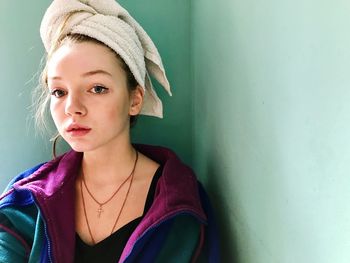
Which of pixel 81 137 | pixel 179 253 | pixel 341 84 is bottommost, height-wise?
pixel 179 253

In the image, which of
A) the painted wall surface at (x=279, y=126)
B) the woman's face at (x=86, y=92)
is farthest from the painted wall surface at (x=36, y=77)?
the woman's face at (x=86, y=92)

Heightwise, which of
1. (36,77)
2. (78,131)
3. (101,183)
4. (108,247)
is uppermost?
(36,77)

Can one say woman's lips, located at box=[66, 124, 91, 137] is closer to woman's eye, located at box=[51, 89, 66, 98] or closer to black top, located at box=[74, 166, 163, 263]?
woman's eye, located at box=[51, 89, 66, 98]

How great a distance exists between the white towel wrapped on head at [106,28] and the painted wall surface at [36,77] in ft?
0.59

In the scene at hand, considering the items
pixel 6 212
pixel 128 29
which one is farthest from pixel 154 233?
pixel 128 29

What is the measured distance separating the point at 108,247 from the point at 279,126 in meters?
0.49

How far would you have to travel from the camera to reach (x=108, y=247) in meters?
0.92

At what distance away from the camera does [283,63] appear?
0.63 metres

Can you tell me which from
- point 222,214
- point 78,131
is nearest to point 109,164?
point 78,131

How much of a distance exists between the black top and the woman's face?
0.20 meters

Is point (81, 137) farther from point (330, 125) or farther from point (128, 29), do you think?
point (330, 125)

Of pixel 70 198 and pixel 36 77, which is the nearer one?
pixel 70 198

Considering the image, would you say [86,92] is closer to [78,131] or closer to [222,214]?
[78,131]

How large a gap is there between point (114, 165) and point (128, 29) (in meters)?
0.33
